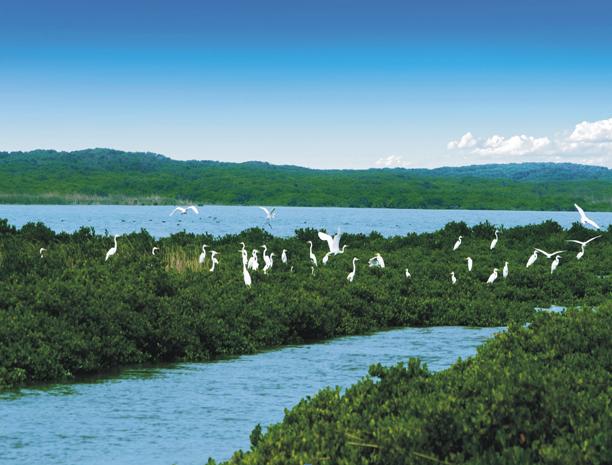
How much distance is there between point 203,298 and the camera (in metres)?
22.6

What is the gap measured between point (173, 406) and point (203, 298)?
24.3 ft

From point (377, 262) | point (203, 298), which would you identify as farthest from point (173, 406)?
point (377, 262)

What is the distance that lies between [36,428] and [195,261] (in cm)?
1949

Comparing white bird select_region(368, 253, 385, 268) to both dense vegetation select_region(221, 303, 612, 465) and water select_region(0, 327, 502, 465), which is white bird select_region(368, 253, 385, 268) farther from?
dense vegetation select_region(221, 303, 612, 465)

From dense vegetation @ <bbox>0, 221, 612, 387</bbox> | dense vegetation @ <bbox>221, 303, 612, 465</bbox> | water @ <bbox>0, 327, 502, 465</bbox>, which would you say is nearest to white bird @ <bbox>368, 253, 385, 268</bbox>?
dense vegetation @ <bbox>0, 221, 612, 387</bbox>

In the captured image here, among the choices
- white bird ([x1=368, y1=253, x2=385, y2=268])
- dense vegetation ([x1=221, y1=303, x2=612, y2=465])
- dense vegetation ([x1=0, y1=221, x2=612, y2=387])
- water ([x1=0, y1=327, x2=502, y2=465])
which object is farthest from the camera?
white bird ([x1=368, y1=253, x2=385, y2=268])

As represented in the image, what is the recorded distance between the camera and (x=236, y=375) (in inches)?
720

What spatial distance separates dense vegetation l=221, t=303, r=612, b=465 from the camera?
26.9 feet

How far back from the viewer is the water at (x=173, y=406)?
12.5 metres

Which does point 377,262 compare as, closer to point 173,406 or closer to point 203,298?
point 203,298

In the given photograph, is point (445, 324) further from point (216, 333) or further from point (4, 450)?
point (4, 450)

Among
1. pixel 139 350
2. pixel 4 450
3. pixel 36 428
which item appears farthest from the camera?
pixel 139 350

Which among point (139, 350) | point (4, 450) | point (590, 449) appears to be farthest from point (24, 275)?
point (590, 449)

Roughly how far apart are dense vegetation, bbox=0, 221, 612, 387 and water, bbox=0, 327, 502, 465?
91 cm
